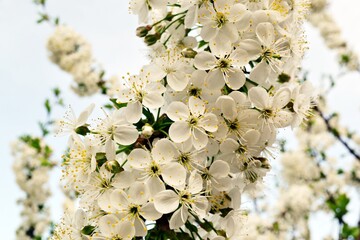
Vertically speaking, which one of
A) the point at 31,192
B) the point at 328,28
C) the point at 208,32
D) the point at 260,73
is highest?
the point at 208,32

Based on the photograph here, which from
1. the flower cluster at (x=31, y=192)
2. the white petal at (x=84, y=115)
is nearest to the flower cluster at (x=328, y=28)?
the flower cluster at (x=31, y=192)

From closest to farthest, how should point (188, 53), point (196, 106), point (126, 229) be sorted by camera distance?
point (126, 229), point (196, 106), point (188, 53)

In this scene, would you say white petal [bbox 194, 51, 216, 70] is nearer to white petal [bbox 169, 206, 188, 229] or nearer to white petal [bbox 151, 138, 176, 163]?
white petal [bbox 151, 138, 176, 163]

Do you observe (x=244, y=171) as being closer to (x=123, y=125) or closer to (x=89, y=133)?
(x=123, y=125)

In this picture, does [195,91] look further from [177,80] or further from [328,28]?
[328,28]

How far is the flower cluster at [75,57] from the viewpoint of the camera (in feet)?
21.1

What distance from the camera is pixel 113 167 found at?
1.49 meters

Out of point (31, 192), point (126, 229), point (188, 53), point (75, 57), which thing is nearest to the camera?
point (126, 229)

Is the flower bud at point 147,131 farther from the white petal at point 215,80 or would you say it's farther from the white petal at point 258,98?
the white petal at point 258,98

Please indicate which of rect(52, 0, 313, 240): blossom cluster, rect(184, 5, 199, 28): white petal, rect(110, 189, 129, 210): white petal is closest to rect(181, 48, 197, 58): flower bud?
rect(52, 0, 313, 240): blossom cluster

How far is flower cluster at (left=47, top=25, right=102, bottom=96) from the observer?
645cm

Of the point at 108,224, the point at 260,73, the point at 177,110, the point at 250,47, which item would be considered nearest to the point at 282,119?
the point at 260,73

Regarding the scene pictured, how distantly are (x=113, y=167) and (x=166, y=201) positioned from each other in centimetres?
22

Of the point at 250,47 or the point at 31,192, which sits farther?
the point at 31,192
